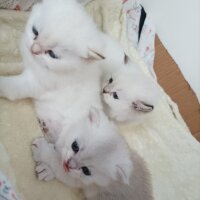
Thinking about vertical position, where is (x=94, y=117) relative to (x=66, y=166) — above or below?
above

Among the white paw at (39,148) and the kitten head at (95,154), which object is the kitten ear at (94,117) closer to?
the kitten head at (95,154)

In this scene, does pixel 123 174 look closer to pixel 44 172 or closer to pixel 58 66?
pixel 44 172

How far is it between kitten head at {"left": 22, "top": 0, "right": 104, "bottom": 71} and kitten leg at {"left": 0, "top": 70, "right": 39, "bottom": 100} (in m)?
0.14

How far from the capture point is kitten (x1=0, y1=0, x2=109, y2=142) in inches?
57.1

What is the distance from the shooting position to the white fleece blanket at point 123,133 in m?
1.64

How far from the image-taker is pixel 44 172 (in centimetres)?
164

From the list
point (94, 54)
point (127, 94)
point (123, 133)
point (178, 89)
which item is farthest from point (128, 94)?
point (178, 89)

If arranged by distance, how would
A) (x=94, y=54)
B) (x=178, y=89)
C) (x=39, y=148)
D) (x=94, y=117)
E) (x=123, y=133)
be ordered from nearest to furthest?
(x=94, y=54), (x=94, y=117), (x=39, y=148), (x=123, y=133), (x=178, y=89)

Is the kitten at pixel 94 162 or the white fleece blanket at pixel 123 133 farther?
the white fleece blanket at pixel 123 133

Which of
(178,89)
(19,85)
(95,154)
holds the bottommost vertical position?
(178,89)

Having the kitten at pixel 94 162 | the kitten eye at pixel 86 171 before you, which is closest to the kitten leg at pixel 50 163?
the kitten at pixel 94 162

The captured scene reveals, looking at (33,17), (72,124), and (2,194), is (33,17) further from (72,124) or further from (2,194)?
(2,194)

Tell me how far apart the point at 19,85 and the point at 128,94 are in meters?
0.47

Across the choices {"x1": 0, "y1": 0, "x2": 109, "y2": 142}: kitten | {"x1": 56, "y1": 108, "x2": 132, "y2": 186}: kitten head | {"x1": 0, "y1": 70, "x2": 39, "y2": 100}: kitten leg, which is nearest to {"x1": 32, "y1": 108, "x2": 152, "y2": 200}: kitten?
{"x1": 56, "y1": 108, "x2": 132, "y2": 186}: kitten head
